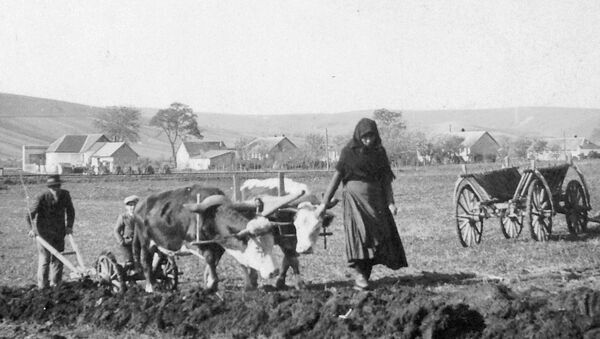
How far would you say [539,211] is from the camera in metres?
14.8

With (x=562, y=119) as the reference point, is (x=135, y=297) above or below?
below

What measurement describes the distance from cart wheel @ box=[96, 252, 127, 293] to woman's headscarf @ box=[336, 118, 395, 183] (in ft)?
12.8

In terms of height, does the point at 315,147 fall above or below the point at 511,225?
above

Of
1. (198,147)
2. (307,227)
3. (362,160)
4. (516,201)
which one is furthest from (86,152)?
(362,160)

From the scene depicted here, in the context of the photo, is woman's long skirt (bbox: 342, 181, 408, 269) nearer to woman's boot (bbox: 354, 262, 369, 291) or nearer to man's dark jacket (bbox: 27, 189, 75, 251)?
woman's boot (bbox: 354, 262, 369, 291)

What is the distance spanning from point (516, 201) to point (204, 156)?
247ft

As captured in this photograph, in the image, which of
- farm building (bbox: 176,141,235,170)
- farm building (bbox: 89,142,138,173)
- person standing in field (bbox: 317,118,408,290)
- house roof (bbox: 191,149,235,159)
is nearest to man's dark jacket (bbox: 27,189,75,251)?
person standing in field (bbox: 317,118,408,290)

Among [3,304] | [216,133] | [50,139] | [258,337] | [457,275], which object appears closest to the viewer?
[258,337]

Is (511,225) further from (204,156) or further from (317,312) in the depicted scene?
(204,156)

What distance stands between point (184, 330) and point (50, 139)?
11949 centimetres

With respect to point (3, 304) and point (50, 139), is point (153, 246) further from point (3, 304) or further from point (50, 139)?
point (50, 139)

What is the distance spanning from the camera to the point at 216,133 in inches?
6304

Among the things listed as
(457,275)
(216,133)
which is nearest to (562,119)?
(216,133)

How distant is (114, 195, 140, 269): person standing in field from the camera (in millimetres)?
12312
